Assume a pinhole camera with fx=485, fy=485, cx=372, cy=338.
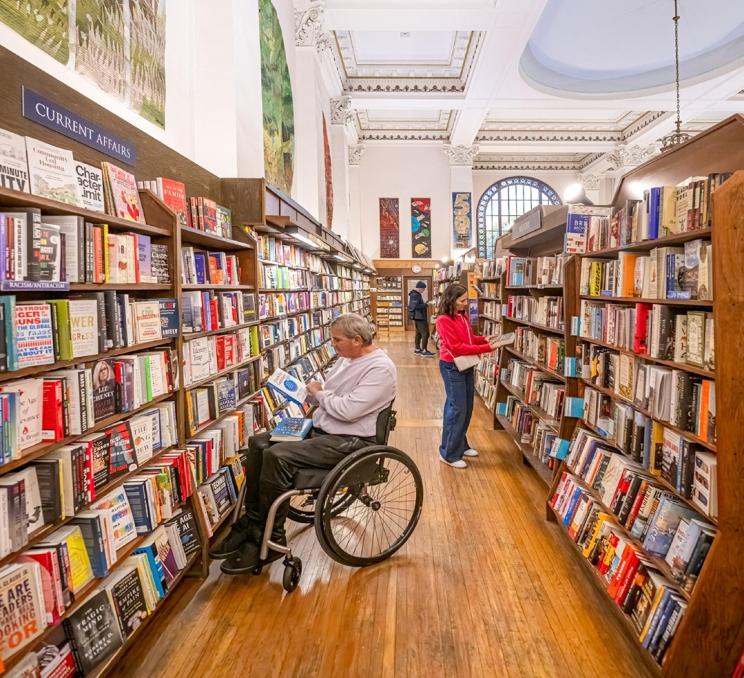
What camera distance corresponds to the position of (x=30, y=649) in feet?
4.67

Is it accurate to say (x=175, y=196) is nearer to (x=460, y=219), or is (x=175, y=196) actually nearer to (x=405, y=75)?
(x=405, y=75)

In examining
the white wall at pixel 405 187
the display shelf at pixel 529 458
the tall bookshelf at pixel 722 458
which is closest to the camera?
the tall bookshelf at pixel 722 458

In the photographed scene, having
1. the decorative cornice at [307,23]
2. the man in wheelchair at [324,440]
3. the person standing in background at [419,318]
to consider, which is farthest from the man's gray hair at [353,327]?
the person standing in background at [419,318]

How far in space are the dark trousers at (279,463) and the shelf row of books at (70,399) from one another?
624 mm

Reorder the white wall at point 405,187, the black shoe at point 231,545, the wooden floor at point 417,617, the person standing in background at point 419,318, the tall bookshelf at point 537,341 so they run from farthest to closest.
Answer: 1. the white wall at point 405,187
2. the person standing in background at point 419,318
3. the tall bookshelf at point 537,341
4. the black shoe at point 231,545
5. the wooden floor at point 417,617

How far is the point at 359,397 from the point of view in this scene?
2.59 meters

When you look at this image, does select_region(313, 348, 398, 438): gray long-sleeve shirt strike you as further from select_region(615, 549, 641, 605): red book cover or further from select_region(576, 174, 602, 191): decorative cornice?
select_region(576, 174, 602, 191): decorative cornice

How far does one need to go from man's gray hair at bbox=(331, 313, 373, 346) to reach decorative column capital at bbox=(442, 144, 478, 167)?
14.7 meters

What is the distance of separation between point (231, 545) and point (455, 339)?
7.55 ft

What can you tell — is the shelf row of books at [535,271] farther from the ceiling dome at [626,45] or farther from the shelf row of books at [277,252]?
the ceiling dome at [626,45]

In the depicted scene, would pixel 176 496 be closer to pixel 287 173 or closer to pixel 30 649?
pixel 30 649

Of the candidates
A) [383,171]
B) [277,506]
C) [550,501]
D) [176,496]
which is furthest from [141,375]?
[383,171]

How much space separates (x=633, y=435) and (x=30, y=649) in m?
2.41

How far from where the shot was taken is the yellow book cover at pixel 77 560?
1652 millimetres
